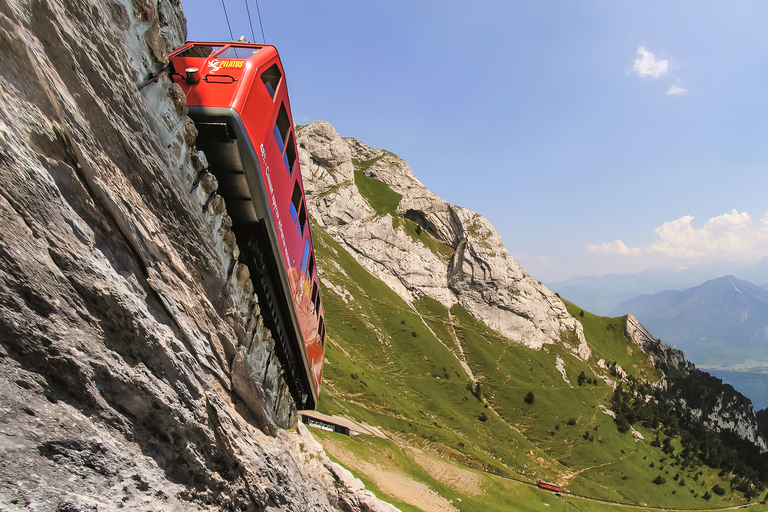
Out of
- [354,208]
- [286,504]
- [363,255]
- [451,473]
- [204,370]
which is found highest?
[354,208]

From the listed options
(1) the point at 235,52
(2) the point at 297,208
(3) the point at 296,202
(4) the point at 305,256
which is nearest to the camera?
(1) the point at 235,52

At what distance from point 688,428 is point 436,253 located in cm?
9774

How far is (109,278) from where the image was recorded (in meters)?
6.05

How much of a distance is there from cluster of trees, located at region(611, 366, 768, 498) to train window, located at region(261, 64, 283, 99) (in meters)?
114

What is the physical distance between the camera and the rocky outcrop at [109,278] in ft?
15.3

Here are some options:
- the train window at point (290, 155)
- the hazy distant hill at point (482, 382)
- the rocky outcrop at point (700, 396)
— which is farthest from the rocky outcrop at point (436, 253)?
the train window at point (290, 155)

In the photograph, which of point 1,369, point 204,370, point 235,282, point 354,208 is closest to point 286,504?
point 204,370

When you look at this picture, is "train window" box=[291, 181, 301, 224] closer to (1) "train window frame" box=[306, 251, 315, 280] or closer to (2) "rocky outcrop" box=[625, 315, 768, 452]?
(1) "train window frame" box=[306, 251, 315, 280]

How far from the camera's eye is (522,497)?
45.5 meters

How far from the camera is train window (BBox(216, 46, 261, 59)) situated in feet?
30.8

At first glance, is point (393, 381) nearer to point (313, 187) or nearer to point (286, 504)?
point (286, 504)

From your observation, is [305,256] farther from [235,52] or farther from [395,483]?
[395,483]

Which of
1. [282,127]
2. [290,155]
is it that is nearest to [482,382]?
[290,155]

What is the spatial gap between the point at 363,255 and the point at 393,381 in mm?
57179
